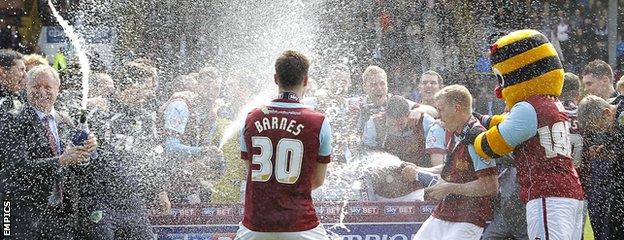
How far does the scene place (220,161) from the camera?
7766 mm

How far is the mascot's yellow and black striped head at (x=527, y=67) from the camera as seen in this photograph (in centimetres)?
583

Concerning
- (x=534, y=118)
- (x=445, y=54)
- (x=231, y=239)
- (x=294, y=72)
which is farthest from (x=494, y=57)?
(x=445, y=54)

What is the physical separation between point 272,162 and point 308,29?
250 inches

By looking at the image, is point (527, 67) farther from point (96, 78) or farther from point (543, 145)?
point (96, 78)

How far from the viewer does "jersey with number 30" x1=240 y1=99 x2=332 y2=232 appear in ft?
16.3

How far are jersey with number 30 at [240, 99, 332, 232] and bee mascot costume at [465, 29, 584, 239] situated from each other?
134 centimetres

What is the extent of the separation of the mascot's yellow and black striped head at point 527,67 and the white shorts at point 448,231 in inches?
35.9

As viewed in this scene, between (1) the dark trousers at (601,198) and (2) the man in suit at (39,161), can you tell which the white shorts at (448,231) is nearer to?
(1) the dark trousers at (601,198)

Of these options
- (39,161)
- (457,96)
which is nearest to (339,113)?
(457,96)

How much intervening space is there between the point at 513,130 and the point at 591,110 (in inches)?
77.0

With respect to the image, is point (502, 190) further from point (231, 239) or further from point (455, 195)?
point (231, 239)

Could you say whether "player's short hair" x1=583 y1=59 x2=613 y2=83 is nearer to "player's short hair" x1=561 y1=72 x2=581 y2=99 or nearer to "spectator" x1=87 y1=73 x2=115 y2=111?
"player's short hair" x1=561 y1=72 x2=581 y2=99

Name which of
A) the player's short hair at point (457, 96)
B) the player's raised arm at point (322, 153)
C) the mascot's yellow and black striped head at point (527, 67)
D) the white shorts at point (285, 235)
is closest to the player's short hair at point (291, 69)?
the player's raised arm at point (322, 153)

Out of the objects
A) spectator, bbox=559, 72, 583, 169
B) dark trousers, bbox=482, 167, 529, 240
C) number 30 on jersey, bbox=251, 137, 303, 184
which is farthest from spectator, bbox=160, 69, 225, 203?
spectator, bbox=559, 72, 583, 169
